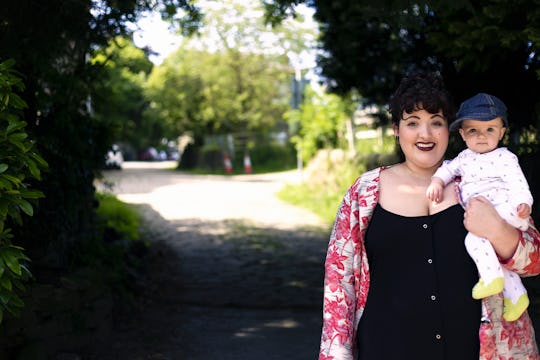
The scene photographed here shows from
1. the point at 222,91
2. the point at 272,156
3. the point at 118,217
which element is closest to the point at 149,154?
the point at 222,91

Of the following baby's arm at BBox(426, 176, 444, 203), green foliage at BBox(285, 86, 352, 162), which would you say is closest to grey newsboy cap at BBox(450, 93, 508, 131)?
baby's arm at BBox(426, 176, 444, 203)

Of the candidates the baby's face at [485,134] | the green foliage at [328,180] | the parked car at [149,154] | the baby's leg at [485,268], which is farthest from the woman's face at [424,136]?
the parked car at [149,154]

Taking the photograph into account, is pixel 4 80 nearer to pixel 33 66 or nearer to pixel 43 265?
pixel 33 66

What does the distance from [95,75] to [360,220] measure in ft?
16.1

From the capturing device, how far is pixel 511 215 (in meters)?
2.45

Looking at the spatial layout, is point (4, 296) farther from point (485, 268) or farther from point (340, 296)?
point (485, 268)

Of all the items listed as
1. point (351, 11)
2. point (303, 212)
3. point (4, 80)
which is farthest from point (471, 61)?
point (303, 212)

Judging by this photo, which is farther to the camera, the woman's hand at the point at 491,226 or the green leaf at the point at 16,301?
the green leaf at the point at 16,301

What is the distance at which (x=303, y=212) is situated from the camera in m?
15.4

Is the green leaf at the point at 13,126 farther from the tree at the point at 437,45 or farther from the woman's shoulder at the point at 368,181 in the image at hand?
the tree at the point at 437,45

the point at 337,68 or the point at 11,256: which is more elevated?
the point at 337,68

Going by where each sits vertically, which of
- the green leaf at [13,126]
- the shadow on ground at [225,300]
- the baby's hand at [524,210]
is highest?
the green leaf at [13,126]

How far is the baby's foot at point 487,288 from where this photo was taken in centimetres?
238

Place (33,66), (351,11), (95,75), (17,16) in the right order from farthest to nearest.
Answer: (351,11)
(95,75)
(33,66)
(17,16)
